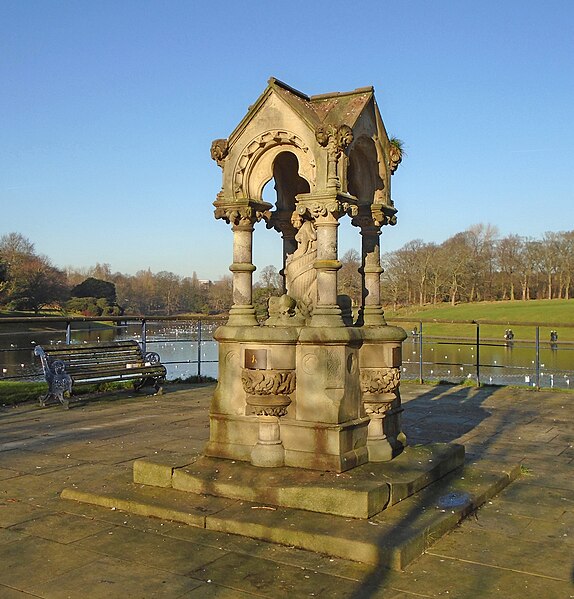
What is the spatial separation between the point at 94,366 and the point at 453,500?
24.2 ft

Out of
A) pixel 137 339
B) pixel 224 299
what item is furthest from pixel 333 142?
pixel 224 299

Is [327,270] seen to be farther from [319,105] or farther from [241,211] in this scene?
[319,105]

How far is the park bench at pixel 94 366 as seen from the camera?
34.2ft

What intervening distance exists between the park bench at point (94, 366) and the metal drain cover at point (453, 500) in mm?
6731

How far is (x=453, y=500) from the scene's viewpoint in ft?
17.0

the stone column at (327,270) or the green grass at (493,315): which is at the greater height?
the stone column at (327,270)

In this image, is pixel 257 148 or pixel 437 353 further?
pixel 437 353

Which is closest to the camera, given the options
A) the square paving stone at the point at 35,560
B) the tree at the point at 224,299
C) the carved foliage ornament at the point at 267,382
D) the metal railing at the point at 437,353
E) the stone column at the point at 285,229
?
the square paving stone at the point at 35,560

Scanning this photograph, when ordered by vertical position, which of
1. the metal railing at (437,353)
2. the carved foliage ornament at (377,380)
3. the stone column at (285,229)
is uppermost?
the stone column at (285,229)

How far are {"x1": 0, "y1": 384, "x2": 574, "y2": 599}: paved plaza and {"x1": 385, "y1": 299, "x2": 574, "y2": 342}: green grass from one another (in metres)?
35.3

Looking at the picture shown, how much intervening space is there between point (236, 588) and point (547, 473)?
387cm

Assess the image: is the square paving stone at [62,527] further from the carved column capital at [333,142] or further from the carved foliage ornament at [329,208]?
the carved column capital at [333,142]

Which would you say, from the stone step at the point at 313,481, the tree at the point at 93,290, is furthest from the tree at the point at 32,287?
the stone step at the point at 313,481

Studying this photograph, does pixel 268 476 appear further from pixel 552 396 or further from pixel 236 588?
pixel 552 396
